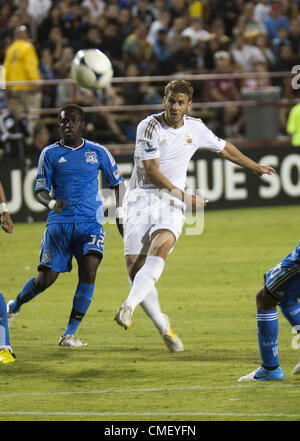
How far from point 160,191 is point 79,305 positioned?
4.46 feet

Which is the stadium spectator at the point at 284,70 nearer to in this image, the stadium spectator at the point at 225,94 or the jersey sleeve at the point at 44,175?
the stadium spectator at the point at 225,94

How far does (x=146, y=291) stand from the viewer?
7902 mm

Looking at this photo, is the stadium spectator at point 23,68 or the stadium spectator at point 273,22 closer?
the stadium spectator at point 23,68

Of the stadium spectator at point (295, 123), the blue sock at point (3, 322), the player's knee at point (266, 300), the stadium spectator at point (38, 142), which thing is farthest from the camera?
the stadium spectator at point (295, 123)

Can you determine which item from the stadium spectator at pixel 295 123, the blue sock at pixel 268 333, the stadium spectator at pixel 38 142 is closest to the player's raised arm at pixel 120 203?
the blue sock at pixel 268 333

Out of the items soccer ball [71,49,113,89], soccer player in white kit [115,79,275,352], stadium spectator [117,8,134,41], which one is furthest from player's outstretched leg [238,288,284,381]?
stadium spectator [117,8,134,41]

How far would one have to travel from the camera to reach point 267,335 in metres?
7.14

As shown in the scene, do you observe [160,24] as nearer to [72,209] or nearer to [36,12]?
[36,12]

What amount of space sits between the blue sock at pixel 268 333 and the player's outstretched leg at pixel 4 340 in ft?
7.25

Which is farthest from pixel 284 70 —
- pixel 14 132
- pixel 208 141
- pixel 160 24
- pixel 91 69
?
pixel 208 141

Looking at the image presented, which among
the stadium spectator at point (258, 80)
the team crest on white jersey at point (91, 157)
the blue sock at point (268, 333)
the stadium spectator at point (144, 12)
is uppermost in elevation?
the stadium spectator at point (144, 12)

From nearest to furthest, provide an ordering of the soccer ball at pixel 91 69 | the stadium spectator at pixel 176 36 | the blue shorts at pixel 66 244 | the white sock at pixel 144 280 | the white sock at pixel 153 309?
the white sock at pixel 144 280
the white sock at pixel 153 309
the blue shorts at pixel 66 244
the soccer ball at pixel 91 69
the stadium spectator at pixel 176 36

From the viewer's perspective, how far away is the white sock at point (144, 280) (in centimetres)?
779

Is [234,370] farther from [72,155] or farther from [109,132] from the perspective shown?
[109,132]
